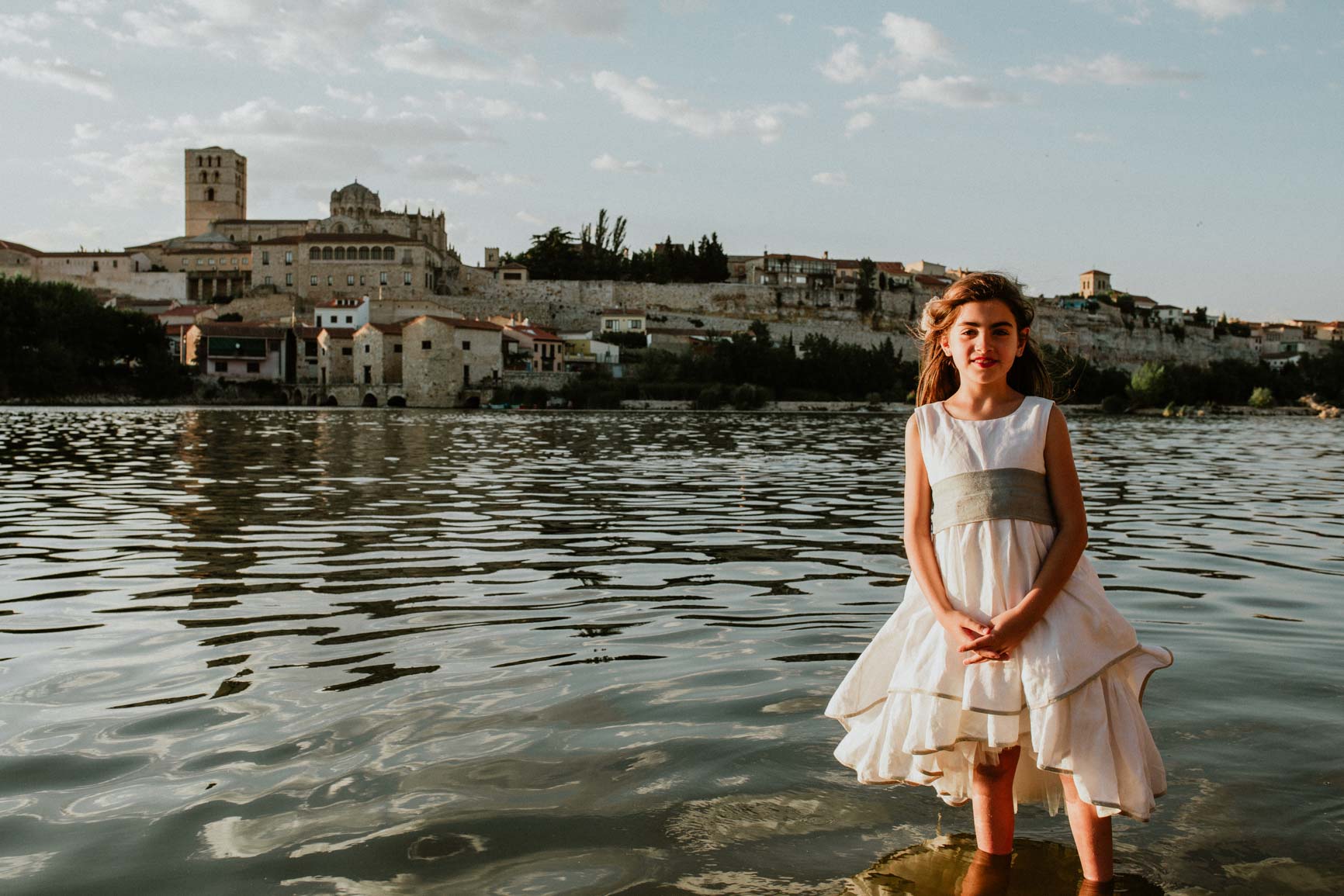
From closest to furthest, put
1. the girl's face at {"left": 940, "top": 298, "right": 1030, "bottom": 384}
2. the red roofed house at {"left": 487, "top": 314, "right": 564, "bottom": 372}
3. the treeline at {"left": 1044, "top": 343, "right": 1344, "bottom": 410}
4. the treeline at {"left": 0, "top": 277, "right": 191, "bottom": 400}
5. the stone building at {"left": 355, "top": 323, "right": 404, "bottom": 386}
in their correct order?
1. the girl's face at {"left": 940, "top": 298, "right": 1030, "bottom": 384}
2. the treeline at {"left": 0, "top": 277, "right": 191, "bottom": 400}
3. the stone building at {"left": 355, "top": 323, "right": 404, "bottom": 386}
4. the red roofed house at {"left": 487, "top": 314, "right": 564, "bottom": 372}
5. the treeline at {"left": 1044, "top": 343, "right": 1344, "bottom": 410}

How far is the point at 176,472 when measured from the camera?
16.0m

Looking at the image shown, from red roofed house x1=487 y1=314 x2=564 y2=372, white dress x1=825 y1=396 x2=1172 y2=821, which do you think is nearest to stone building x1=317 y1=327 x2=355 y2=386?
red roofed house x1=487 y1=314 x2=564 y2=372

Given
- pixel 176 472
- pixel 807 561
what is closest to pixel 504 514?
pixel 807 561

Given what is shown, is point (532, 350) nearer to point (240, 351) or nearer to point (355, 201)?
point (240, 351)

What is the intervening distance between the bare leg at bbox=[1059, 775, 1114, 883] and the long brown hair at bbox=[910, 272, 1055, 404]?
3.54 feet

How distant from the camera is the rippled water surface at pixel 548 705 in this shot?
9.56 feet

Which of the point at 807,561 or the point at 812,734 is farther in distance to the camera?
the point at 807,561

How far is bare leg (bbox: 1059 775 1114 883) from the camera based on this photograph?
104 inches

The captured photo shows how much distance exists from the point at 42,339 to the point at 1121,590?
6022 cm

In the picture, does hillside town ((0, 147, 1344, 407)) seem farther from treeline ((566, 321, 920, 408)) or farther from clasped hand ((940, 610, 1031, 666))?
clasped hand ((940, 610, 1031, 666))

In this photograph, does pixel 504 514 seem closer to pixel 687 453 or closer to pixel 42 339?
pixel 687 453

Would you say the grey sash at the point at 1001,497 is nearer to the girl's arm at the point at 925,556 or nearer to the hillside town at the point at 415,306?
the girl's arm at the point at 925,556

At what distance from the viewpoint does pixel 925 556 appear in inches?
110

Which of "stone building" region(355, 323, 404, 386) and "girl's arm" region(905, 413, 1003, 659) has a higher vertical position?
"stone building" region(355, 323, 404, 386)
